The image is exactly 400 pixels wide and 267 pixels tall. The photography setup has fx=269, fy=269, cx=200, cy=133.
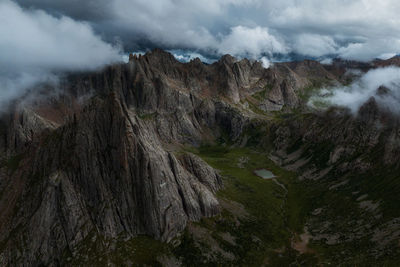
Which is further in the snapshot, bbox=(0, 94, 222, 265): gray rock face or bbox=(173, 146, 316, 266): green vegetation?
bbox=(173, 146, 316, 266): green vegetation

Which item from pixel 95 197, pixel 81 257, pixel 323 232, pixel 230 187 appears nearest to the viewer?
pixel 81 257

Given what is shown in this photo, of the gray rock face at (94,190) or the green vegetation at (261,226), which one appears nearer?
the gray rock face at (94,190)

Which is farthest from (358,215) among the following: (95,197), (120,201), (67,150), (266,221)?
(67,150)

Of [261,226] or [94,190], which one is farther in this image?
[261,226]

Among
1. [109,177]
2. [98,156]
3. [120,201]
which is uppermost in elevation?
[98,156]

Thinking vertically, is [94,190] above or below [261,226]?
above

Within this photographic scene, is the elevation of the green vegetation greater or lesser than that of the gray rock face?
lesser

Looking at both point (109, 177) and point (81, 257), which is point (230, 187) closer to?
point (109, 177)

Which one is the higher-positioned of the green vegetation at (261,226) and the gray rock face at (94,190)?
the gray rock face at (94,190)

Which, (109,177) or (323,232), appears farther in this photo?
(323,232)

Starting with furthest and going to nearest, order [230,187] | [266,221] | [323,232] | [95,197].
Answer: [230,187], [266,221], [323,232], [95,197]

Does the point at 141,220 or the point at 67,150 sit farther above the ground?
the point at 67,150
